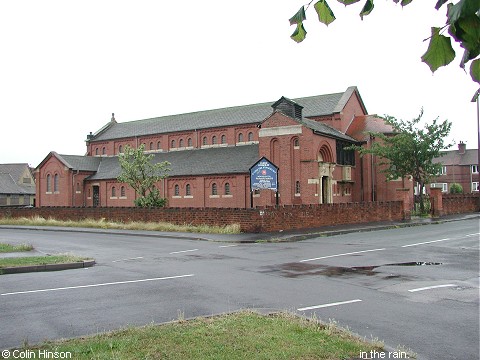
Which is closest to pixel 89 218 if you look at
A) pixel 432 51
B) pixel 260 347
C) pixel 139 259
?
pixel 139 259

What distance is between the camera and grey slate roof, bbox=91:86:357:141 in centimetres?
4897

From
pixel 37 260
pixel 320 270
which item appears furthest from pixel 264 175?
pixel 37 260

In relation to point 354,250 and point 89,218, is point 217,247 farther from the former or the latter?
point 89,218

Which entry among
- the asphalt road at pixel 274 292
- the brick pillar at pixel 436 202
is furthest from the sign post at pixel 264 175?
the brick pillar at pixel 436 202

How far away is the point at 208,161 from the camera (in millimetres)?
49625

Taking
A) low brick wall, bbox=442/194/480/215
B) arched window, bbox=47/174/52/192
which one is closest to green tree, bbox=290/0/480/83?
low brick wall, bbox=442/194/480/215

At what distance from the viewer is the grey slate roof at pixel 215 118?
4897 centimetres

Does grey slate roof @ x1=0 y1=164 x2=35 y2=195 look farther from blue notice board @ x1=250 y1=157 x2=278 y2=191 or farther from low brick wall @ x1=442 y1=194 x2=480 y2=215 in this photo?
low brick wall @ x1=442 y1=194 x2=480 y2=215

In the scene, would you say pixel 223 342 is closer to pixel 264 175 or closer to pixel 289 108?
pixel 264 175

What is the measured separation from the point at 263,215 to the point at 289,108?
16779 millimetres

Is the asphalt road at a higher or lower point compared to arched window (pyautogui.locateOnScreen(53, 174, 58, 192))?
lower

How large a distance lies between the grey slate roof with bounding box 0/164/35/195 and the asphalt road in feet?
248

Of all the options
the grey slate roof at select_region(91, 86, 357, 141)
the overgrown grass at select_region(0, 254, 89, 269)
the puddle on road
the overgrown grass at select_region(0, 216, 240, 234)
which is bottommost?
the puddle on road

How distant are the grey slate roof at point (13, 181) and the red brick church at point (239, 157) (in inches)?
1109
